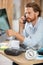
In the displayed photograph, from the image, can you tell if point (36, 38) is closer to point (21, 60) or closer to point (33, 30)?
point (33, 30)

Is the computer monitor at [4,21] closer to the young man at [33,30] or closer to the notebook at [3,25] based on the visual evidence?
the notebook at [3,25]

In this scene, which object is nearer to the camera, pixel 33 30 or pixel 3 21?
pixel 33 30

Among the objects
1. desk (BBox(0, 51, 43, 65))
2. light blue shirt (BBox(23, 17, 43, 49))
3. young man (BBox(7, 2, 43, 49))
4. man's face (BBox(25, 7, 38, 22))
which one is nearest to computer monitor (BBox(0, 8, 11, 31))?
young man (BBox(7, 2, 43, 49))

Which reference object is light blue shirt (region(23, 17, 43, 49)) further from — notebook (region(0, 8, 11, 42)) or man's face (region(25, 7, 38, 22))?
notebook (region(0, 8, 11, 42))

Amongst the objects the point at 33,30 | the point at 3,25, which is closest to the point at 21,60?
the point at 33,30

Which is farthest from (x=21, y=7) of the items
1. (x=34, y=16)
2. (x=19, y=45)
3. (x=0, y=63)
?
(x=0, y=63)

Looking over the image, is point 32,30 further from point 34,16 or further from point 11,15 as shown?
point 11,15

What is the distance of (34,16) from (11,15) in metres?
0.95

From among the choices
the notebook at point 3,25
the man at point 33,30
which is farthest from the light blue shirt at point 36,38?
the notebook at point 3,25

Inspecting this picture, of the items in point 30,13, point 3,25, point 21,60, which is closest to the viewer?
point 21,60

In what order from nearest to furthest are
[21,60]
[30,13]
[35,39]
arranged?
[21,60], [35,39], [30,13]

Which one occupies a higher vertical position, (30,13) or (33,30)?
(30,13)

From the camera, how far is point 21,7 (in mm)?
3480

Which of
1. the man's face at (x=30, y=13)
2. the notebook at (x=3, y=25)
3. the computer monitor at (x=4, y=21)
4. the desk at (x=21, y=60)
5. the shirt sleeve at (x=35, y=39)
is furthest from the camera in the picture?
the computer monitor at (x=4, y=21)
